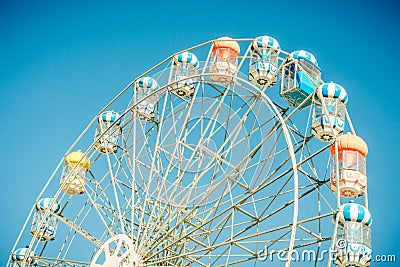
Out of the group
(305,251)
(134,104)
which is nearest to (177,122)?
(134,104)

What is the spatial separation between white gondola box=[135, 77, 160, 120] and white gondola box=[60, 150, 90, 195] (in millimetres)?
2345

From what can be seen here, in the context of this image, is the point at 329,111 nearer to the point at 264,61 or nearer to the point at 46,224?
the point at 264,61

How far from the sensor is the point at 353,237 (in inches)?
618

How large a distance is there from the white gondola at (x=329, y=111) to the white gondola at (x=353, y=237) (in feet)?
7.87

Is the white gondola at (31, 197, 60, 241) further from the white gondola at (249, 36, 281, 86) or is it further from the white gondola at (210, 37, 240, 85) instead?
the white gondola at (249, 36, 281, 86)

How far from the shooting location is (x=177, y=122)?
866 inches

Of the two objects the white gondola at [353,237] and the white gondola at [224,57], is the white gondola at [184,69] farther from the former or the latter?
the white gondola at [353,237]

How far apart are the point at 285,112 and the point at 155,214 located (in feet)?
15.7

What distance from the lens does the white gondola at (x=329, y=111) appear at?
1775 centimetres

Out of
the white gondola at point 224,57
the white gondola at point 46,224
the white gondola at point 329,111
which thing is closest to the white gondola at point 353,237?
the white gondola at point 329,111

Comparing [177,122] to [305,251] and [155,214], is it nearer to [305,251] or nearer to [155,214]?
[155,214]

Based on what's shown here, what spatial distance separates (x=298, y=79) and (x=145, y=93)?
528 cm

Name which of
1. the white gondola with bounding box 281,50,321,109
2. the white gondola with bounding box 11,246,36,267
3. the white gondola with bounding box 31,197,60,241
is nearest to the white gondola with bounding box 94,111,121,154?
the white gondola with bounding box 31,197,60,241

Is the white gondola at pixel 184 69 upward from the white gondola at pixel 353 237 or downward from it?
upward
